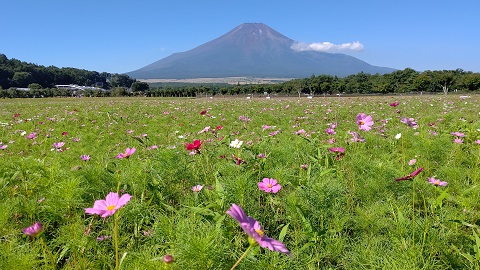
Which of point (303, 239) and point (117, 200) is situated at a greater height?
point (117, 200)

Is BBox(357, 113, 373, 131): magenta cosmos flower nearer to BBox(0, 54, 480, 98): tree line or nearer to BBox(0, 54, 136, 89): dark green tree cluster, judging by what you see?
BBox(0, 54, 480, 98): tree line

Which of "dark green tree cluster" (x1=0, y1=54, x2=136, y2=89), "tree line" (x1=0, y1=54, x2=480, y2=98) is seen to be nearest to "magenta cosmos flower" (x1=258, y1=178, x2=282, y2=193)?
"tree line" (x1=0, y1=54, x2=480, y2=98)

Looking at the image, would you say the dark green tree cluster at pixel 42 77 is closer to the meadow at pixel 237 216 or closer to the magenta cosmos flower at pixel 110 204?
the meadow at pixel 237 216

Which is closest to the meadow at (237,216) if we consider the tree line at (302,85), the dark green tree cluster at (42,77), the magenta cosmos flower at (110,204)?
the magenta cosmos flower at (110,204)

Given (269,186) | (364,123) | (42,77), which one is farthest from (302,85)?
(42,77)

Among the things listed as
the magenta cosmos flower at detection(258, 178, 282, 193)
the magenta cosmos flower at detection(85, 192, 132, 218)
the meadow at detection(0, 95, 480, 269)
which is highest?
the magenta cosmos flower at detection(85, 192, 132, 218)

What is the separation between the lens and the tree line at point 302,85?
205 ft

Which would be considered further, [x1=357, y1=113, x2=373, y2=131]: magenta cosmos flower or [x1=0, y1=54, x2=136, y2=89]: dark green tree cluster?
[x1=0, y1=54, x2=136, y2=89]: dark green tree cluster

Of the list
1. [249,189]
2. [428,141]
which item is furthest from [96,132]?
[428,141]

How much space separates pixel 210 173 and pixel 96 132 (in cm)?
551

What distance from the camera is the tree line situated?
205ft

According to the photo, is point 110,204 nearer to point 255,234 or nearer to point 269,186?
point 255,234

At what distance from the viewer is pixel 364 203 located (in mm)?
2553

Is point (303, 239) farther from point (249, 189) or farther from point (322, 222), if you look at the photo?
point (249, 189)
